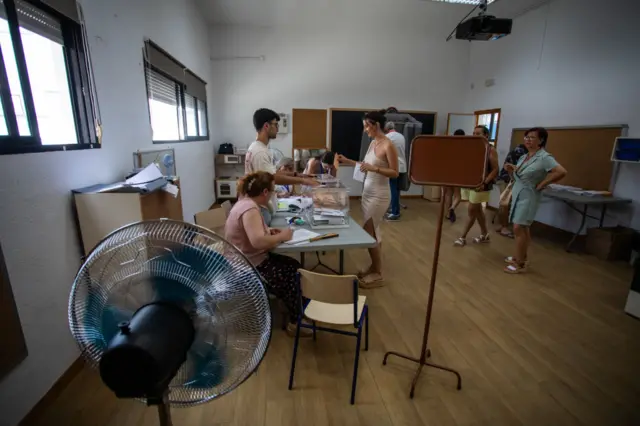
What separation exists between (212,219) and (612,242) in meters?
4.20

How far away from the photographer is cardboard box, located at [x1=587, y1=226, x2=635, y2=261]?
11.0 ft

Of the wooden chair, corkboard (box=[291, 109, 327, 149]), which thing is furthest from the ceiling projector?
the wooden chair

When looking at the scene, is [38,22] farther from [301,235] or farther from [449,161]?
[449,161]

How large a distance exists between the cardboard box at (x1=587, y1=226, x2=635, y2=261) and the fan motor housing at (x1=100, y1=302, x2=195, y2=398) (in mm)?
4466

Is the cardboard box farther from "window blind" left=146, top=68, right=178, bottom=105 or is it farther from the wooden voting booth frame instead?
"window blind" left=146, top=68, right=178, bottom=105

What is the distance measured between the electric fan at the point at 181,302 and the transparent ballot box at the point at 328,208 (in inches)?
60.4

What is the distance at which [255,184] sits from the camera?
1843 mm

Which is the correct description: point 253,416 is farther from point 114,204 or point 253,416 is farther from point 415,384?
point 114,204

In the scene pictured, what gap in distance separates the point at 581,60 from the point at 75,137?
5579mm

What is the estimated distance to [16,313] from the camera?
130cm

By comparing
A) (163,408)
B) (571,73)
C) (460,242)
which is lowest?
(460,242)

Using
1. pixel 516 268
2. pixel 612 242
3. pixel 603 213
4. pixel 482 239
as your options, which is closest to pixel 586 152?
pixel 603 213

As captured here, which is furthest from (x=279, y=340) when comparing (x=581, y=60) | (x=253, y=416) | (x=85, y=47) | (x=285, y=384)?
(x=581, y=60)

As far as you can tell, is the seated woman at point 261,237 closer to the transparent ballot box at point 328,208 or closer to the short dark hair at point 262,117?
the transparent ballot box at point 328,208
